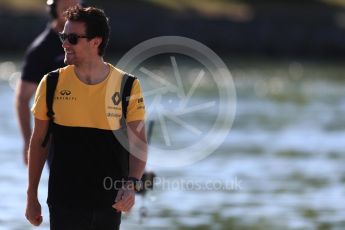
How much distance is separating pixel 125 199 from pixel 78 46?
818 millimetres

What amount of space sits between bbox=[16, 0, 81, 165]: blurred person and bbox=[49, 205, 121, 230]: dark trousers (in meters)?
2.51

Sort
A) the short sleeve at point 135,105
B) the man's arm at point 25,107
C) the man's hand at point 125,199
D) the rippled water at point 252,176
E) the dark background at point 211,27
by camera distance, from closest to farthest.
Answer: the man's hand at point 125,199, the short sleeve at point 135,105, the man's arm at point 25,107, the rippled water at point 252,176, the dark background at point 211,27

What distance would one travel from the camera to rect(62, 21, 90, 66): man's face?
22.6 ft

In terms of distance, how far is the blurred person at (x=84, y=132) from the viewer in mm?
6875

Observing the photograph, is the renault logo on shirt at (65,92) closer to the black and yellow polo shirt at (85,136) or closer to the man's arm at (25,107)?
the black and yellow polo shirt at (85,136)

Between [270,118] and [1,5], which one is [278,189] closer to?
[270,118]

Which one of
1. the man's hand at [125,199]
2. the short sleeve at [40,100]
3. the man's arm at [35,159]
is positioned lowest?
the man's hand at [125,199]

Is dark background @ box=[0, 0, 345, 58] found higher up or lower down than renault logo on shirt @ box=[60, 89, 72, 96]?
higher up

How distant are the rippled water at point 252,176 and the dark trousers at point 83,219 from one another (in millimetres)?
5085

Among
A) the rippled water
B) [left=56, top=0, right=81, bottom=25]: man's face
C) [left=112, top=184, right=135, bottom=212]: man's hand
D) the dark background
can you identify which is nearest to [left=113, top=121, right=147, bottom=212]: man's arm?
[left=112, top=184, right=135, bottom=212]: man's hand

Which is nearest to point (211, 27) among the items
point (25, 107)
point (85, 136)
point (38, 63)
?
point (25, 107)

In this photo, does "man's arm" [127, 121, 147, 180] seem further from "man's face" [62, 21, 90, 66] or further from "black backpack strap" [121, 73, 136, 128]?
"man's face" [62, 21, 90, 66]

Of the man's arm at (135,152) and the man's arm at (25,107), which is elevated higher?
the man's arm at (25,107)

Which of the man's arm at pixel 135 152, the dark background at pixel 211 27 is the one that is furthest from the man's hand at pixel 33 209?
the dark background at pixel 211 27
